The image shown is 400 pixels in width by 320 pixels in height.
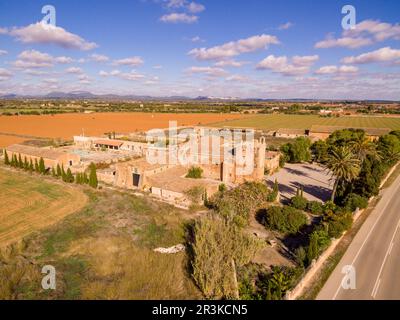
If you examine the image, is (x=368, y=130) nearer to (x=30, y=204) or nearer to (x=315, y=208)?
(x=315, y=208)

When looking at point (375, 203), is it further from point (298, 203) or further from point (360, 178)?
point (298, 203)

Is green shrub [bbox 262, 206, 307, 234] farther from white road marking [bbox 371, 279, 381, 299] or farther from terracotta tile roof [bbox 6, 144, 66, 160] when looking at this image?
terracotta tile roof [bbox 6, 144, 66, 160]

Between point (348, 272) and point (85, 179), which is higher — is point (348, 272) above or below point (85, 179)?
below

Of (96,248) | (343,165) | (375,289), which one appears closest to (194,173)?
(343,165)

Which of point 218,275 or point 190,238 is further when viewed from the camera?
point 190,238

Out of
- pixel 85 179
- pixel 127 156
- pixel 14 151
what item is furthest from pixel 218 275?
pixel 14 151

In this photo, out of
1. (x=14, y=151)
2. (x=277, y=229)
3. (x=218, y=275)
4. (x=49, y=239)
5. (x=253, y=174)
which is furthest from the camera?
(x=14, y=151)
